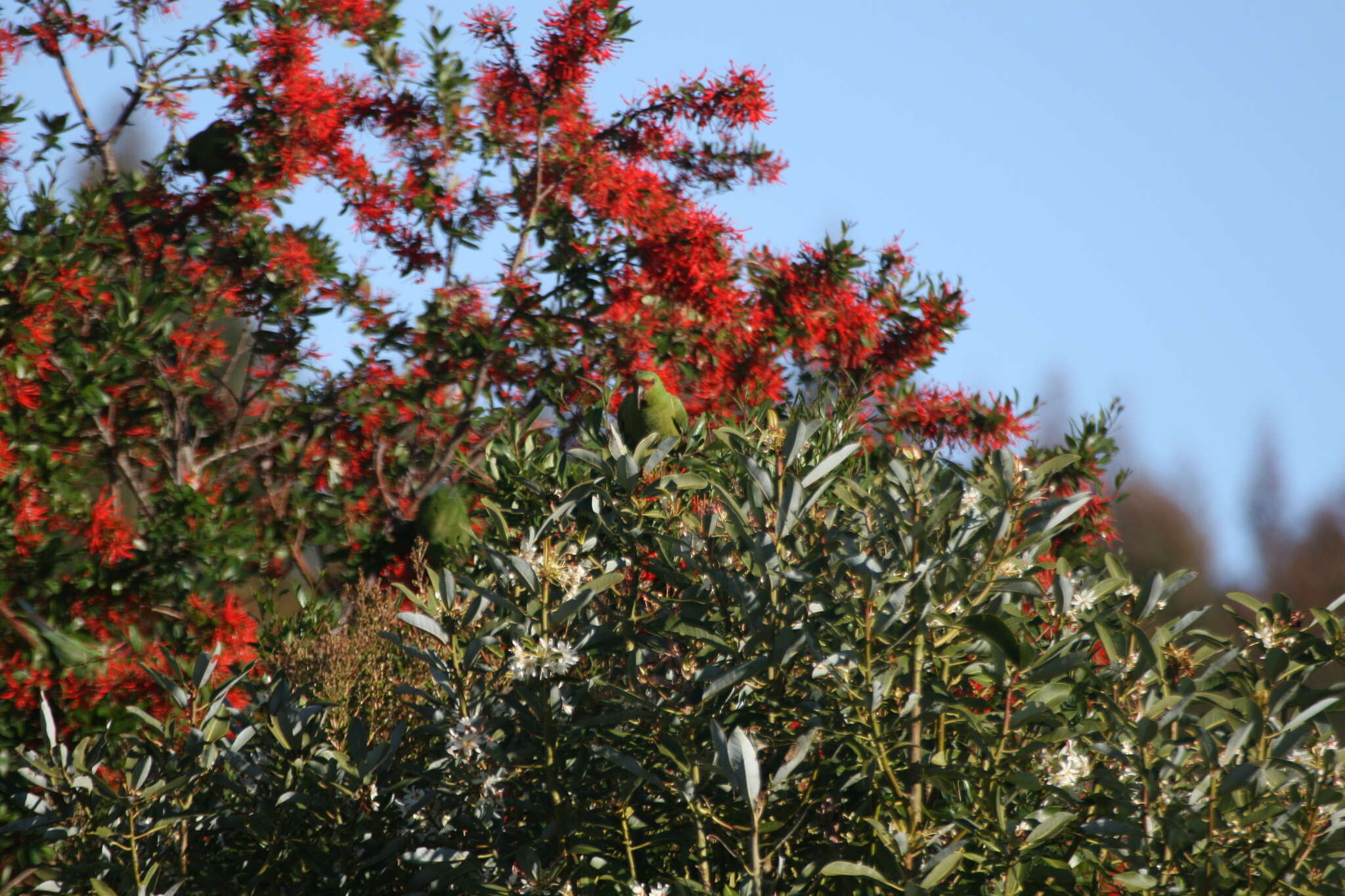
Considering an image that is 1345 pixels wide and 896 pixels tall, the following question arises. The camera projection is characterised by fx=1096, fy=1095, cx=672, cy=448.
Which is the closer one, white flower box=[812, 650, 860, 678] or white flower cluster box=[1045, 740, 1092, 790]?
white flower box=[812, 650, 860, 678]

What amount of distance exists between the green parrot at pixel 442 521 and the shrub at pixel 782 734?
2.51 meters

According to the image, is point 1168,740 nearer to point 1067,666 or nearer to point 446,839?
point 1067,666

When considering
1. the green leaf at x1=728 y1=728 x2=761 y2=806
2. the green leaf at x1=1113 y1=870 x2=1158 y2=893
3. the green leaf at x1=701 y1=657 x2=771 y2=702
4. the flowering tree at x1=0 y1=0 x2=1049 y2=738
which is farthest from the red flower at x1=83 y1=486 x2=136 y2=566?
the green leaf at x1=1113 y1=870 x2=1158 y2=893

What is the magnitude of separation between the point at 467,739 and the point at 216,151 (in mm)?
4523

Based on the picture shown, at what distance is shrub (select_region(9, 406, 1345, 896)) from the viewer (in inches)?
65.2

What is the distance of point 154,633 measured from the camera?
3904 mm

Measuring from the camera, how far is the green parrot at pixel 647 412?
10.7 feet

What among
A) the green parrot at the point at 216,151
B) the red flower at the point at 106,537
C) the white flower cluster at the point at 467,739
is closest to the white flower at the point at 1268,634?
the white flower cluster at the point at 467,739

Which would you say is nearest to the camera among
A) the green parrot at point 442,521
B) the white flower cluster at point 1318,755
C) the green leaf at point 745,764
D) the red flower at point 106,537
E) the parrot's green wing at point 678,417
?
the green leaf at point 745,764

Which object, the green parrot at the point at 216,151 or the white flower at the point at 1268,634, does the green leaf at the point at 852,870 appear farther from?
the green parrot at the point at 216,151

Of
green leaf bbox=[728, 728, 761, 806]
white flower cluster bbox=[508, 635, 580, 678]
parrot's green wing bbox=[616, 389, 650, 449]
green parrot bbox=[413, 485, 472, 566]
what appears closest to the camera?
green leaf bbox=[728, 728, 761, 806]

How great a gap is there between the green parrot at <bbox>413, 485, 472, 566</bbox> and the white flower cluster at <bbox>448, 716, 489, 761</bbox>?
2760mm

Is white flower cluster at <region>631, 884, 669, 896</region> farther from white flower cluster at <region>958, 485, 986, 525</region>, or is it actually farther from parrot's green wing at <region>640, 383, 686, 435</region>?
parrot's green wing at <region>640, 383, 686, 435</region>

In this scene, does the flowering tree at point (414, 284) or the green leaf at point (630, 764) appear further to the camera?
the flowering tree at point (414, 284)
